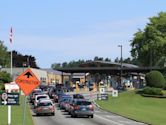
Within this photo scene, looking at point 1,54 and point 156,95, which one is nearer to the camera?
point 156,95

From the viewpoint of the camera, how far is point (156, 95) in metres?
76.2

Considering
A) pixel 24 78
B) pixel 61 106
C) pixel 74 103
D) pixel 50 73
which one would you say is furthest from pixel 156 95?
pixel 50 73

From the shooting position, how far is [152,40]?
315ft

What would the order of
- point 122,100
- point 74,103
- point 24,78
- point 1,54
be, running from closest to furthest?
1. point 24,78
2. point 74,103
3. point 122,100
4. point 1,54

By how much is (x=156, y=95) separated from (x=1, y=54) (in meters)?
65.2

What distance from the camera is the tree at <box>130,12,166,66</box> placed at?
3748 inches

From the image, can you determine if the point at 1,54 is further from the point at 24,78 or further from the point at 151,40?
the point at 24,78

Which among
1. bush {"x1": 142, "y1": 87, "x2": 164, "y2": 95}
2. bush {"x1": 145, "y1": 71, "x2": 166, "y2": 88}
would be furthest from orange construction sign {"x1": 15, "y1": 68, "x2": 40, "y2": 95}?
bush {"x1": 145, "y1": 71, "x2": 166, "y2": 88}

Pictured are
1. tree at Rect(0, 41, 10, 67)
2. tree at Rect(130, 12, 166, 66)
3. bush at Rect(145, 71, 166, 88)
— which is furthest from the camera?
tree at Rect(0, 41, 10, 67)

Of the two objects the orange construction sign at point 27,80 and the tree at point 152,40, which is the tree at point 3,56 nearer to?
the tree at point 152,40

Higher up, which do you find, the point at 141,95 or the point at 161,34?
the point at 161,34

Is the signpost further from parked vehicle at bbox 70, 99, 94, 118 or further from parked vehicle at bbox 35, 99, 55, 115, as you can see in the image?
parked vehicle at bbox 35, 99, 55, 115

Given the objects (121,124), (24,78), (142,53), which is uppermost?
(142,53)

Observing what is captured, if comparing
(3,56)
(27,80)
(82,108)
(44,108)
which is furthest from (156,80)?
(27,80)
